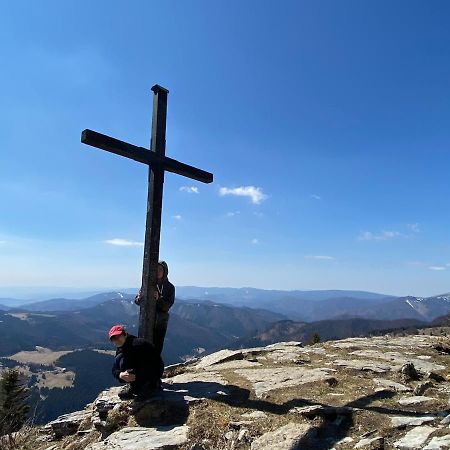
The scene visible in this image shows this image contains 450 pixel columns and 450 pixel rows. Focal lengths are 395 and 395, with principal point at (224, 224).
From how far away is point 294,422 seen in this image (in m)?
6.23

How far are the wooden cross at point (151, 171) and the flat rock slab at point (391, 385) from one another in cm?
510

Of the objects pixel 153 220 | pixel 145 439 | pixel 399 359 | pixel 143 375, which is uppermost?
pixel 153 220

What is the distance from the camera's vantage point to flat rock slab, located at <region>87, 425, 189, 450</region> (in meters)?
5.85

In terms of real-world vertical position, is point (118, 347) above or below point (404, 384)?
above

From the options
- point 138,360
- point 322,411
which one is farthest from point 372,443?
point 138,360

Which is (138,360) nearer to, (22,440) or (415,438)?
(22,440)

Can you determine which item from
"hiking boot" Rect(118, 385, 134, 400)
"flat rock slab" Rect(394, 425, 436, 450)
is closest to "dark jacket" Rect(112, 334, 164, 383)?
"hiking boot" Rect(118, 385, 134, 400)

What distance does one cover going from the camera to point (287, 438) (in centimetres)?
559

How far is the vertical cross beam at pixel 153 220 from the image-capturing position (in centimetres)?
850

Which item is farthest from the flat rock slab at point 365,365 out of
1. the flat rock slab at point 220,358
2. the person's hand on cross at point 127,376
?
the person's hand on cross at point 127,376

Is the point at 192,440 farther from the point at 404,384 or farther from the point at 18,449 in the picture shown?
the point at 404,384

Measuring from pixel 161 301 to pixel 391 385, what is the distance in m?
5.32

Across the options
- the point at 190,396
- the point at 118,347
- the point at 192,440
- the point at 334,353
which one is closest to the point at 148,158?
the point at 118,347

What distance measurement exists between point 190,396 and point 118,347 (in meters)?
1.70
